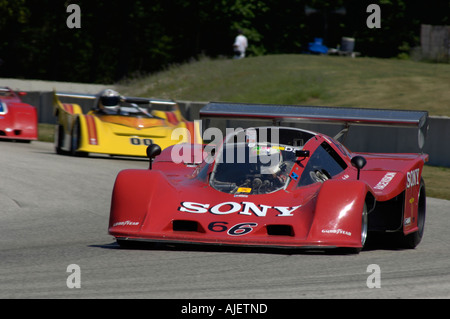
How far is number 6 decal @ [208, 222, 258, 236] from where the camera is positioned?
695 cm

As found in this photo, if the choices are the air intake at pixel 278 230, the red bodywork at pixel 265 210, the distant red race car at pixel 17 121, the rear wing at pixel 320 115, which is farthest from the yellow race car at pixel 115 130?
the air intake at pixel 278 230

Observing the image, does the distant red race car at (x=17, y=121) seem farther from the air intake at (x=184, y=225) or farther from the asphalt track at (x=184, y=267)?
the air intake at (x=184, y=225)

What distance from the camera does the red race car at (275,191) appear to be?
697cm

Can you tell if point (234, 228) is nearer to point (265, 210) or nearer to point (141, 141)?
point (265, 210)

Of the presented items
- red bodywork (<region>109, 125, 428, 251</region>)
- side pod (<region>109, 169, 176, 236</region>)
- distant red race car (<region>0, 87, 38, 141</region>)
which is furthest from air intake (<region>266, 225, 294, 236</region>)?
distant red race car (<region>0, 87, 38, 141</region>)

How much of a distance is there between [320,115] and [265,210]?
2.44 meters

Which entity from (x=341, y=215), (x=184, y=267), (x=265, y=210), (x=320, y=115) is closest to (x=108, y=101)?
(x=320, y=115)

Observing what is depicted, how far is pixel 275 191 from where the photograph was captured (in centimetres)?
762

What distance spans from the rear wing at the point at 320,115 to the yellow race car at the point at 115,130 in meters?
6.83

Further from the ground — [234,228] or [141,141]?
[234,228]

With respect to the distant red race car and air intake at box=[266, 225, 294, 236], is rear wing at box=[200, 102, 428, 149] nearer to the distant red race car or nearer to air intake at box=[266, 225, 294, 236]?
air intake at box=[266, 225, 294, 236]

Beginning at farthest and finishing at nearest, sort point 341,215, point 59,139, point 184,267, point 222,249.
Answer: point 59,139, point 222,249, point 341,215, point 184,267

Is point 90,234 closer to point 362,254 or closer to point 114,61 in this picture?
point 362,254

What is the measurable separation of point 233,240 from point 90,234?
232 cm
